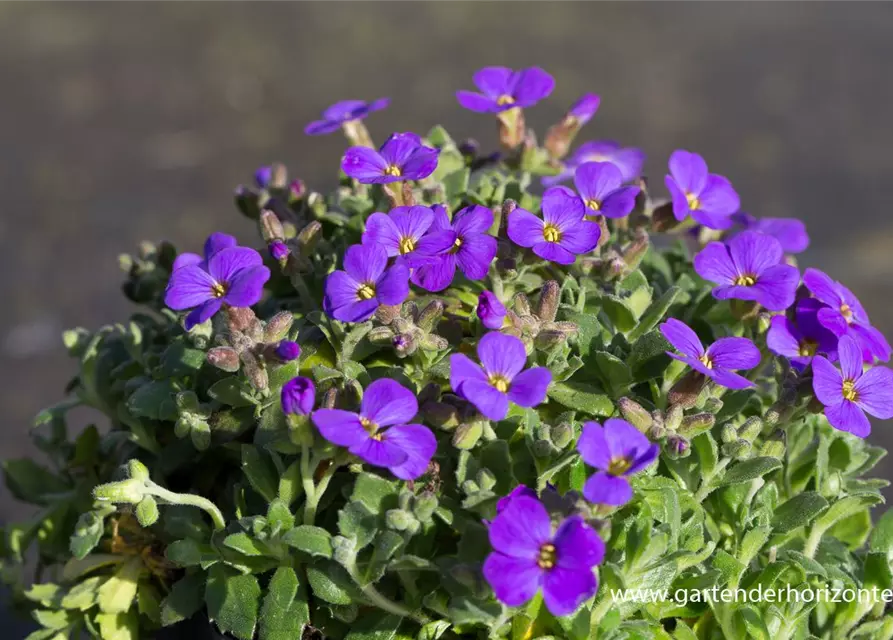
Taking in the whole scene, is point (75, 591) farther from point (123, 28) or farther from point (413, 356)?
point (123, 28)

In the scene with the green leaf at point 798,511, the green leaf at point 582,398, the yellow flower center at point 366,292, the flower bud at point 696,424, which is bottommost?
the green leaf at point 798,511

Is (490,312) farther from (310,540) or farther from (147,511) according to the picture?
(147,511)

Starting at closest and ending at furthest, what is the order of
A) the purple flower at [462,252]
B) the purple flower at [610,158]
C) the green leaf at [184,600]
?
the purple flower at [462,252] → the green leaf at [184,600] → the purple flower at [610,158]

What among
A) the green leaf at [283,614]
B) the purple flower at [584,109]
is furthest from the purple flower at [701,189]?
the green leaf at [283,614]

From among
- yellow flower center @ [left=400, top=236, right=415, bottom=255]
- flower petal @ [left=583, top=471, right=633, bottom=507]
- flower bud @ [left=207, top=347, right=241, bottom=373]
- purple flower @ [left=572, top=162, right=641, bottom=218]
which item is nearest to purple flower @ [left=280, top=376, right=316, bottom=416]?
flower bud @ [left=207, top=347, right=241, bottom=373]

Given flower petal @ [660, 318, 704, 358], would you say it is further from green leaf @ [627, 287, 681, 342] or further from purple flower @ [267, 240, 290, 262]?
purple flower @ [267, 240, 290, 262]

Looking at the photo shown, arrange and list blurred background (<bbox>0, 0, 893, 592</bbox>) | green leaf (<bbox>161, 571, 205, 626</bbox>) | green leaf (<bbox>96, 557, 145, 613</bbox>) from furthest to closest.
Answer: blurred background (<bbox>0, 0, 893, 592</bbox>), green leaf (<bbox>96, 557, 145, 613</bbox>), green leaf (<bbox>161, 571, 205, 626</bbox>)

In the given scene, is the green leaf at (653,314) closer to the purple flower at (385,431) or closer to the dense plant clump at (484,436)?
the dense plant clump at (484,436)
